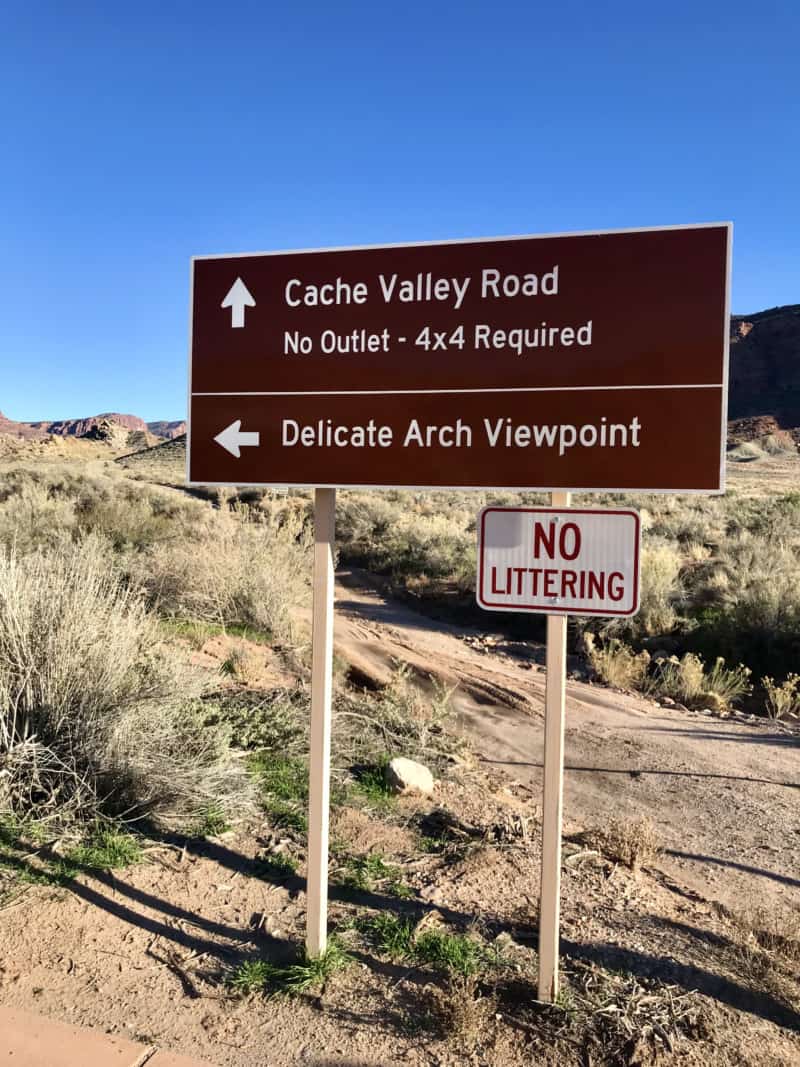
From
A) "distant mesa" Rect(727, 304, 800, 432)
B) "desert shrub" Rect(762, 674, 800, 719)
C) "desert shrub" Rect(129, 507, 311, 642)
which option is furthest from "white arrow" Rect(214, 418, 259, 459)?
"distant mesa" Rect(727, 304, 800, 432)

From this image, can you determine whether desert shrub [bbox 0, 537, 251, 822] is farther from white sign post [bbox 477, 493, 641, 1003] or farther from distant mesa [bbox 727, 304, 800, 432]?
distant mesa [bbox 727, 304, 800, 432]

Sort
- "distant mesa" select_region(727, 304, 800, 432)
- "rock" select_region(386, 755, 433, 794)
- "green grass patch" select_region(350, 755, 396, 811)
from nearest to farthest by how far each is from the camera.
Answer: "green grass patch" select_region(350, 755, 396, 811), "rock" select_region(386, 755, 433, 794), "distant mesa" select_region(727, 304, 800, 432)

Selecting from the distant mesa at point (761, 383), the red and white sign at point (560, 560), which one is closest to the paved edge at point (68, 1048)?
the red and white sign at point (560, 560)

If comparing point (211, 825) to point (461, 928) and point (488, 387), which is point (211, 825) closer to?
point (461, 928)

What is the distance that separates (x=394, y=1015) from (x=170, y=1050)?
78 cm

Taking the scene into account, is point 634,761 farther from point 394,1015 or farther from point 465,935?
point 394,1015

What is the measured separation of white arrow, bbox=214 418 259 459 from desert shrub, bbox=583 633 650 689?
6925 mm

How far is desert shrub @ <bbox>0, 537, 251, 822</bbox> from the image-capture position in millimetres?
4234

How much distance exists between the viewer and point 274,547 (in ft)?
35.9

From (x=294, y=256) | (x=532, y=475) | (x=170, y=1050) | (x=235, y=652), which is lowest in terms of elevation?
(x=170, y=1050)

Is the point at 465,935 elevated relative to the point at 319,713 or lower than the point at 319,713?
lower

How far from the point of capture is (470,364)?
2.93 metres

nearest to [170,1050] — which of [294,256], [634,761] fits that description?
[294,256]

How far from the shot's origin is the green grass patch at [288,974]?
9.98ft
